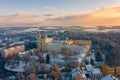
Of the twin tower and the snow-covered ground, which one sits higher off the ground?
the twin tower

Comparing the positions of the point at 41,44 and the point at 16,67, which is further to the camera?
the point at 41,44

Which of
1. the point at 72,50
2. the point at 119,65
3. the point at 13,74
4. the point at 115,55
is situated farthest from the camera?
the point at 72,50

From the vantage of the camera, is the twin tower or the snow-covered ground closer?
the snow-covered ground

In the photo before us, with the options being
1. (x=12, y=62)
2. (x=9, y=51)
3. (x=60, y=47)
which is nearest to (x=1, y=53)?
(x=9, y=51)

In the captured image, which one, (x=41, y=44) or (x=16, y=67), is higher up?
(x=41, y=44)

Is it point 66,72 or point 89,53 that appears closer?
point 66,72

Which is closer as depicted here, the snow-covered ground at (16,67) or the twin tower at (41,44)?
the snow-covered ground at (16,67)

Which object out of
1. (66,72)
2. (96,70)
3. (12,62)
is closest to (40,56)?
(12,62)

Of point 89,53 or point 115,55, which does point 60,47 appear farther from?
point 115,55

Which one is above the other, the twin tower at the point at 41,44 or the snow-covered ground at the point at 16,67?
the twin tower at the point at 41,44

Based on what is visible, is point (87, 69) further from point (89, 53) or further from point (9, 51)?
point (9, 51)

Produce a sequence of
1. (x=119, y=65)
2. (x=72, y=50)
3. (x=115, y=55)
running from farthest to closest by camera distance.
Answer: (x=72, y=50) → (x=115, y=55) → (x=119, y=65)
